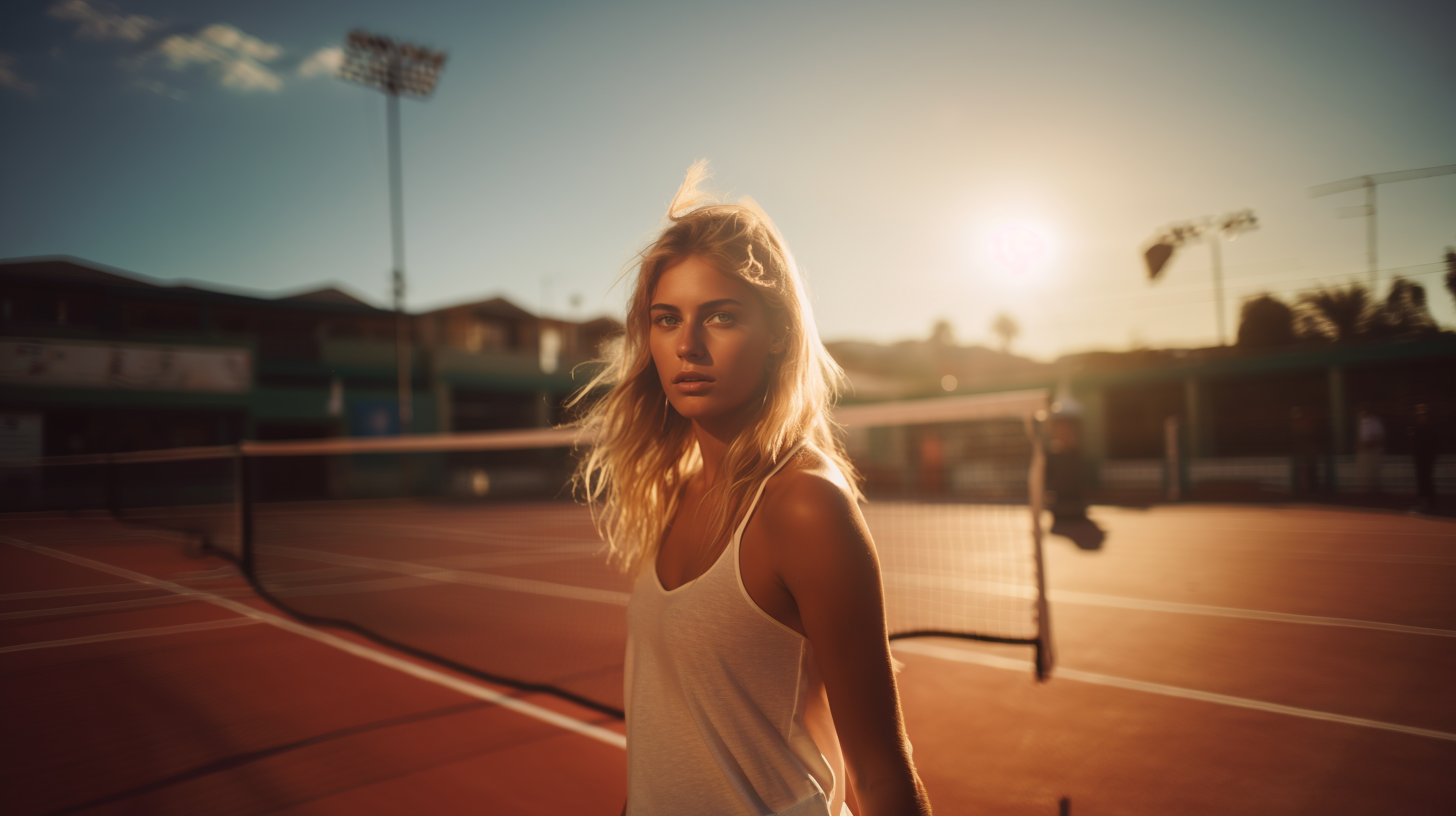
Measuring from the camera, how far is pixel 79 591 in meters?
3.66

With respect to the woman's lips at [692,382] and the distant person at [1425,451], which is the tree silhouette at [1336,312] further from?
the woman's lips at [692,382]

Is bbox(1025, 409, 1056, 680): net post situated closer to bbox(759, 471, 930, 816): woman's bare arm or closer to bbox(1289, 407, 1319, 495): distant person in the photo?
bbox(1289, 407, 1319, 495): distant person

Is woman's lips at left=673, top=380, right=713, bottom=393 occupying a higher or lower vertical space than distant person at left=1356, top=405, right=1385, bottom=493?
higher

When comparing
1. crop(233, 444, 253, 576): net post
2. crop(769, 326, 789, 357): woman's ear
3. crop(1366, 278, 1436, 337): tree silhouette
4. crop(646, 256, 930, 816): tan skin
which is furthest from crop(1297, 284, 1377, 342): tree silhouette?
crop(233, 444, 253, 576): net post

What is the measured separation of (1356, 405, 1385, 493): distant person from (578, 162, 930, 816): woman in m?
3.47

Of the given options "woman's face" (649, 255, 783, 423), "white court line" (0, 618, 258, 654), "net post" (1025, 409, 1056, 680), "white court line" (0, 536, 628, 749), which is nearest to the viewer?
"woman's face" (649, 255, 783, 423)

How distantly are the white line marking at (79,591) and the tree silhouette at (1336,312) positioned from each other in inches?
208

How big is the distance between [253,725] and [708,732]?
14.2 ft

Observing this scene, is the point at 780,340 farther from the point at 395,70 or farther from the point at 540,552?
the point at 395,70

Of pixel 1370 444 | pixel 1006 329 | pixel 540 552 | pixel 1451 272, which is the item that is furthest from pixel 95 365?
pixel 1006 329

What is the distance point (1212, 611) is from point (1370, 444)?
161 inches

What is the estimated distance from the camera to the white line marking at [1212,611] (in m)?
5.82

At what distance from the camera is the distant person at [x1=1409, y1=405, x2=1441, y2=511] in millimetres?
2756

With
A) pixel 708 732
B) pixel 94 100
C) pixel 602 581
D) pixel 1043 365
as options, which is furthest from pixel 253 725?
pixel 1043 365
